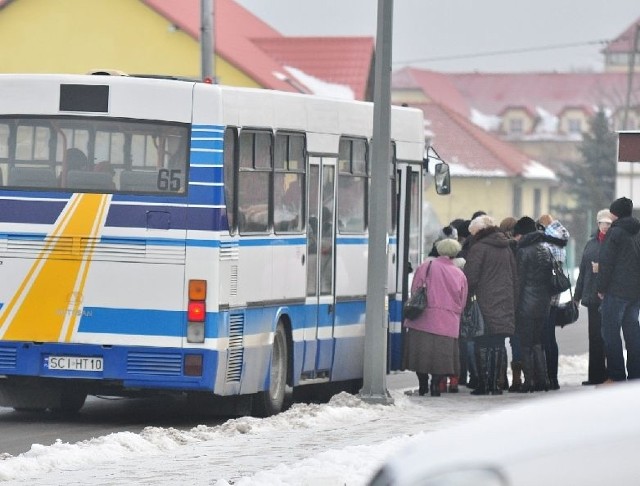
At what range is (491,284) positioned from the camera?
18.7 metres

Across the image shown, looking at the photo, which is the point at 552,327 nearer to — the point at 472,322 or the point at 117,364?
the point at 472,322

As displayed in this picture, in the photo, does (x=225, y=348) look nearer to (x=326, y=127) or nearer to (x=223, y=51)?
(x=326, y=127)

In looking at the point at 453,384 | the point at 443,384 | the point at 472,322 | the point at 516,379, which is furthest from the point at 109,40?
the point at 472,322

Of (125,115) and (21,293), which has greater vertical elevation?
(125,115)

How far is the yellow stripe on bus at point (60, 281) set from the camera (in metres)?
14.8

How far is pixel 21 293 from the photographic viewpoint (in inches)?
586

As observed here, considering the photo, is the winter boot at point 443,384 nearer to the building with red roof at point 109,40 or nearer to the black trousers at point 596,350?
the black trousers at point 596,350

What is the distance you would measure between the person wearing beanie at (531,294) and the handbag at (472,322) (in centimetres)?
58

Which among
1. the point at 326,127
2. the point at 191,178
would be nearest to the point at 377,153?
the point at 326,127

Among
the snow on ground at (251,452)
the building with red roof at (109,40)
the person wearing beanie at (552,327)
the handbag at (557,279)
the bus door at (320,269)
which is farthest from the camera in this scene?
the building with red roof at (109,40)

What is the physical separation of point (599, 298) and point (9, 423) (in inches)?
236

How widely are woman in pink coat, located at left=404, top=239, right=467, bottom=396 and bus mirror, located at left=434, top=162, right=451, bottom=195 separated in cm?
138

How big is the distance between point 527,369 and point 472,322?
861 mm

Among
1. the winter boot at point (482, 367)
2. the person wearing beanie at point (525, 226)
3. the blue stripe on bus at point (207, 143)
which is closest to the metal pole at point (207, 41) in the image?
the person wearing beanie at point (525, 226)
